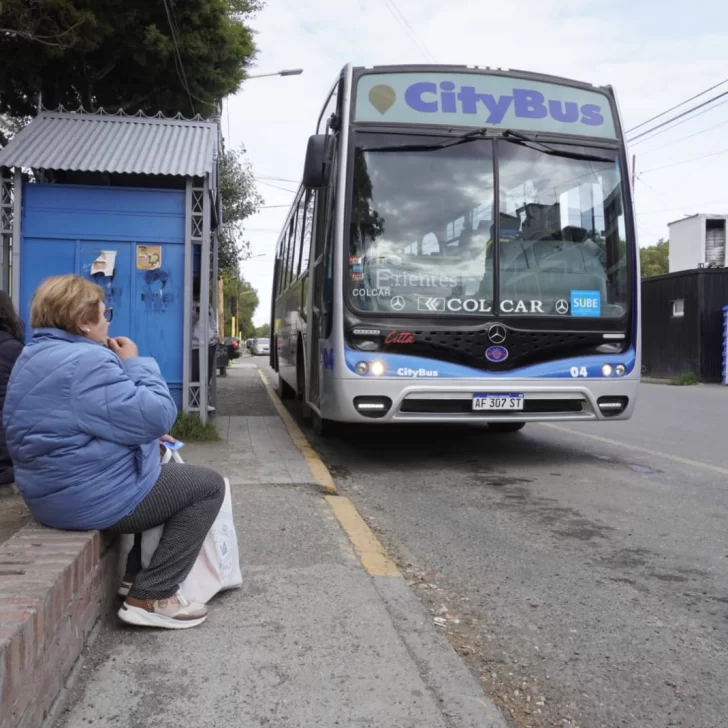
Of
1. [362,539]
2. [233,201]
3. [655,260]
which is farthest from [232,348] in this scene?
[655,260]

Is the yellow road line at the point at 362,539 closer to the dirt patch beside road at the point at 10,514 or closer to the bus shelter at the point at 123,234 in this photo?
the dirt patch beside road at the point at 10,514

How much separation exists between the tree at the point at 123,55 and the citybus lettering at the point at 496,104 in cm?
641

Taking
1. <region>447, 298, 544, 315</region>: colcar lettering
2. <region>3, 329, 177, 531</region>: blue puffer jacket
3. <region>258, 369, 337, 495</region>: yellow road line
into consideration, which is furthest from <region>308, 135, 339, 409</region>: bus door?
<region>3, 329, 177, 531</region>: blue puffer jacket

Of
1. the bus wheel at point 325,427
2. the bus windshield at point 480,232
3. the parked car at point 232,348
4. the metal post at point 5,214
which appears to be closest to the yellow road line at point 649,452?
the bus windshield at point 480,232

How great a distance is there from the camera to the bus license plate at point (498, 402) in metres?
6.78

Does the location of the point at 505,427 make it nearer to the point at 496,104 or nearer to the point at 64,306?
the point at 496,104

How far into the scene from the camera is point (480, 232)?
6.98 meters

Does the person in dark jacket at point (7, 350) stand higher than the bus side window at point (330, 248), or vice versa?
the bus side window at point (330, 248)

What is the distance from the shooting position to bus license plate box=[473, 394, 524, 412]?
6.78 metres

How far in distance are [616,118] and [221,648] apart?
20.9 feet

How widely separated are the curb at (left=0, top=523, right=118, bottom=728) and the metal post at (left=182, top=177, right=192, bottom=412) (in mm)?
5014

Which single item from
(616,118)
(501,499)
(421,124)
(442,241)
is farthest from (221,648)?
(616,118)

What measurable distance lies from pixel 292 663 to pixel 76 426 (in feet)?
3.83

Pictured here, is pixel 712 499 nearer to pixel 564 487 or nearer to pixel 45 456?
pixel 564 487
